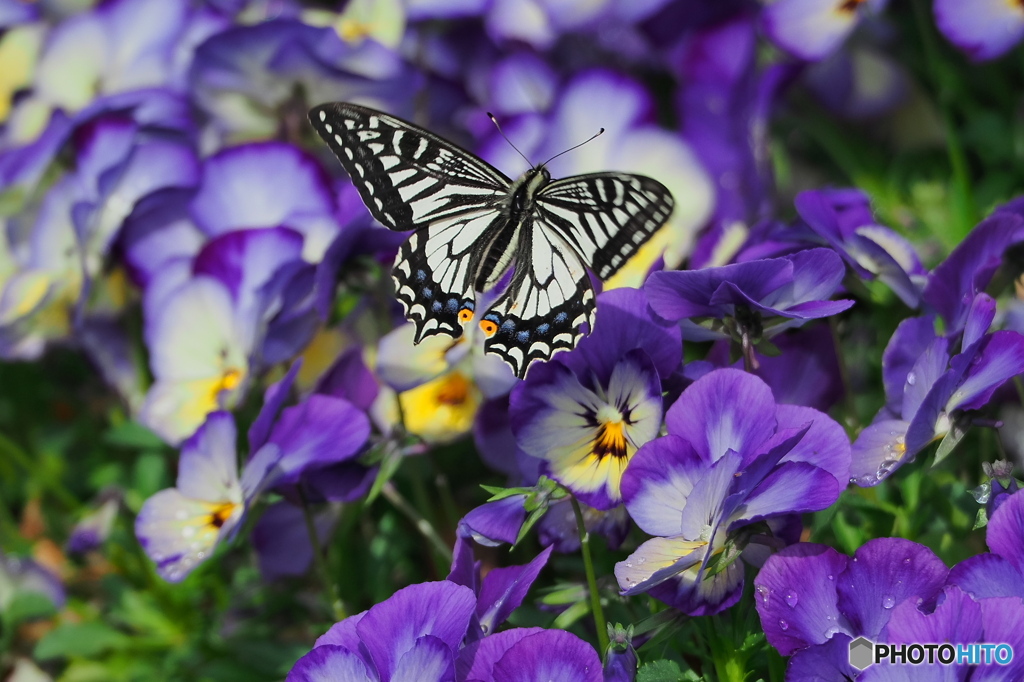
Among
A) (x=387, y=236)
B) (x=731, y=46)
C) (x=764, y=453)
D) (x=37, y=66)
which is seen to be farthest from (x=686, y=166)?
(x=37, y=66)

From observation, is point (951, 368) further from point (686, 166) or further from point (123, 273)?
point (123, 273)

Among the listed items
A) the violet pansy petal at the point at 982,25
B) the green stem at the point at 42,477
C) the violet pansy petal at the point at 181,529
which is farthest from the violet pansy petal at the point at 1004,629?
the green stem at the point at 42,477

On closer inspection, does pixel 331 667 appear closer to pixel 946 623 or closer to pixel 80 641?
pixel 946 623

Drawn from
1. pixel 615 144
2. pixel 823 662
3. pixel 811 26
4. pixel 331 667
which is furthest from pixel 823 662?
pixel 811 26

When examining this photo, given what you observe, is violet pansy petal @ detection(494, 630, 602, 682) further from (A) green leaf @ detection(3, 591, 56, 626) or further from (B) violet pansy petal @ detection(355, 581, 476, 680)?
(A) green leaf @ detection(3, 591, 56, 626)

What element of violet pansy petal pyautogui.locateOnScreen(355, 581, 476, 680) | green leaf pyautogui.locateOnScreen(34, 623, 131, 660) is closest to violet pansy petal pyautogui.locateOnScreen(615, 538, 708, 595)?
violet pansy petal pyautogui.locateOnScreen(355, 581, 476, 680)

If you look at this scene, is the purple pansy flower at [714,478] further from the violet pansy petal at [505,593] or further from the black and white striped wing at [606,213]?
the black and white striped wing at [606,213]
